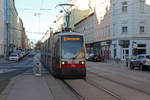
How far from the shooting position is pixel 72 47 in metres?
16.4

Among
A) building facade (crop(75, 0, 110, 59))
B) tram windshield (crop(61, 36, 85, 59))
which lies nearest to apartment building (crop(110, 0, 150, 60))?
building facade (crop(75, 0, 110, 59))

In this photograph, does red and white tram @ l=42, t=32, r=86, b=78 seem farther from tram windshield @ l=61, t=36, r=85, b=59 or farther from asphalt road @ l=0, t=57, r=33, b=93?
asphalt road @ l=0, t=57, r=33, b=93

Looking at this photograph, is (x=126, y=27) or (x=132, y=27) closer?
(x=132, y=27)

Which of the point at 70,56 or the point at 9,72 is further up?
the point at 70,56

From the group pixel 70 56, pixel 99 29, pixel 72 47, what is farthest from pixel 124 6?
pixel 70 56

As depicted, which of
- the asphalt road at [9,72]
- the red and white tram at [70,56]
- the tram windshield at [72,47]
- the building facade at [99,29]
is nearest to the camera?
the asphalt road at [9,72]

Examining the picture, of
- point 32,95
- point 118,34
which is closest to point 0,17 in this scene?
point 118,34

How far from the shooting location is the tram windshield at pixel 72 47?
1623 cm

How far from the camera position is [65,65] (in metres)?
16.1

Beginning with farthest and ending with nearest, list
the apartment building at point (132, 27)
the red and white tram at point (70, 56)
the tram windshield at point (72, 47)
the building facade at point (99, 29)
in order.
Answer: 1. the building facade at point (99, 29)
2. the apartment building at point (132, 27)
3. the tram windshield at point (72, 47)
4. the red and white tram at point (70, 56)

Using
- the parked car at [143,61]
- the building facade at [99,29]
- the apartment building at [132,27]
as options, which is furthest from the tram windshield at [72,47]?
the building facade at [99,29]

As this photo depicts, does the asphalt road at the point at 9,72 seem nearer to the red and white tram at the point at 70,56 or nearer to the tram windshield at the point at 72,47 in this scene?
the red and white tram at the point at 70,56

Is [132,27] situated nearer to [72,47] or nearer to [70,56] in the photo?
[72,47]

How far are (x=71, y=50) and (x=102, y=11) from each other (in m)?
43.9
